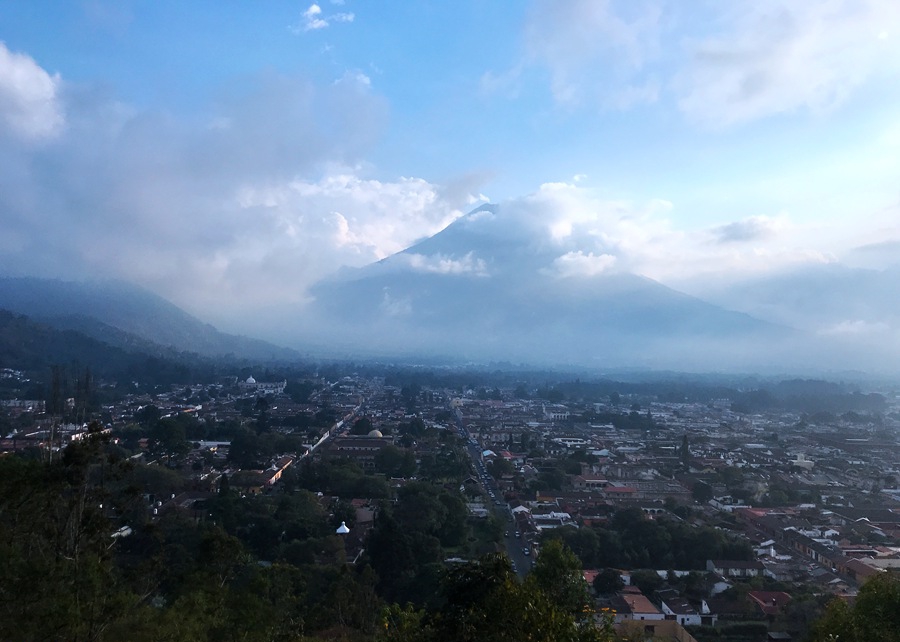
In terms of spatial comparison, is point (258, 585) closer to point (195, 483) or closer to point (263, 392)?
point (195, 483)

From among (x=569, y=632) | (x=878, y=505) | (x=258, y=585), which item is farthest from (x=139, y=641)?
(x=878, y=505)

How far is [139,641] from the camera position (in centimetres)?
464

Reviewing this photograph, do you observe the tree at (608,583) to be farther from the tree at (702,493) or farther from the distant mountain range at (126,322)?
the distant mountain range at (126,322)

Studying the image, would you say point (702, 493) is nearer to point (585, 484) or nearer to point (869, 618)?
point (585, 484)

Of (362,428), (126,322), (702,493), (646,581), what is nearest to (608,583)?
(646,581)

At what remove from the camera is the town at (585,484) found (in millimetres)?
11203

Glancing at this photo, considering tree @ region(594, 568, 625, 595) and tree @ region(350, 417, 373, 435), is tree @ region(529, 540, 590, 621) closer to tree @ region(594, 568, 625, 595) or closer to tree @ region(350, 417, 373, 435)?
tree @ region(594, 568, 625, 595)

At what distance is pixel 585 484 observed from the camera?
2048 centimetres

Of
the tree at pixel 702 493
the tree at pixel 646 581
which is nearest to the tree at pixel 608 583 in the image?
the tree at pixel 646 581

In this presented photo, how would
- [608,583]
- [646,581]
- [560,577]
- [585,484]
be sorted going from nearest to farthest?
[560,577] → [608,583] → [646,581] → [585,484]

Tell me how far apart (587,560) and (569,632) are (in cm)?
1052

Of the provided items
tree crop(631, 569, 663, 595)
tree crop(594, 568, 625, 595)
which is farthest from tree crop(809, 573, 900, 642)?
tree crop(631, 569, 663, 595)

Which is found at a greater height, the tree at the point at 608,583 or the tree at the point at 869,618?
the tree at the point at 869,618

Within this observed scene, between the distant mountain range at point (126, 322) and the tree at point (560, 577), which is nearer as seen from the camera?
the tree at point (560, 577)
